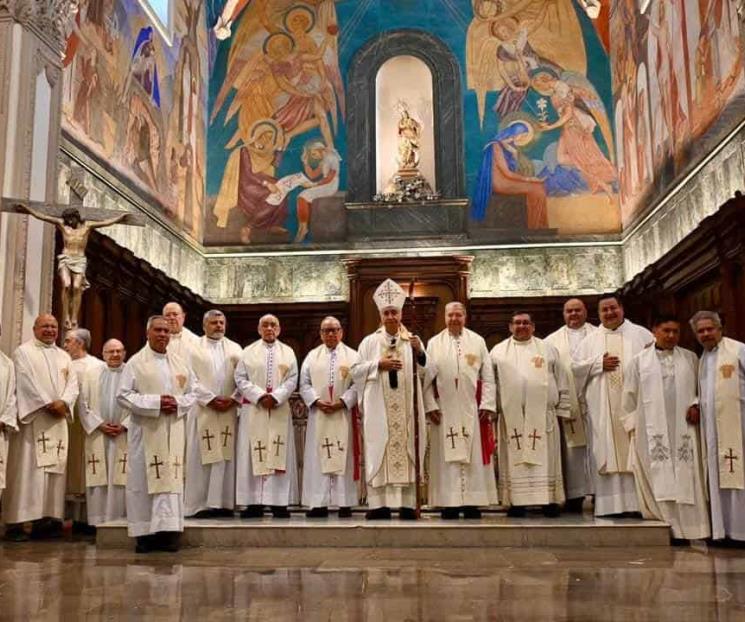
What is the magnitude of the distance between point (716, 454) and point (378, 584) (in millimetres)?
3277

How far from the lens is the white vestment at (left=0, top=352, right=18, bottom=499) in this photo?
23.6ft

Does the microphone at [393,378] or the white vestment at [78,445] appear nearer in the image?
the microphone at [393,378]

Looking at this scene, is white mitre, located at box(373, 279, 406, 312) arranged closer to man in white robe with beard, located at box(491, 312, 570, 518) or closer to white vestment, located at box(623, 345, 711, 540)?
man in white robe with beard, located at box(491, 312, 570, 518)

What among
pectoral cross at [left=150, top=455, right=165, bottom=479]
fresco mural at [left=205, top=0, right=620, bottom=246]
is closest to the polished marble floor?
pectoral cross at [left=150, top=455, right=165, bottom=479]

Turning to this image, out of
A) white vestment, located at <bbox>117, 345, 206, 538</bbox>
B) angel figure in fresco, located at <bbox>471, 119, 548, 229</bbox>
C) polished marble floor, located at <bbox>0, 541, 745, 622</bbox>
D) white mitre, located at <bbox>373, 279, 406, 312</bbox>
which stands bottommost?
polished marble floor, located at <bbox>0, 541, 745, 622</bbox>

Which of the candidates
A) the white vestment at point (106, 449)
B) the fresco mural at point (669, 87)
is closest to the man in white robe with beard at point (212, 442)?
the white vestment at point (106, 449)

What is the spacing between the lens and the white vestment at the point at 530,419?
300 inches

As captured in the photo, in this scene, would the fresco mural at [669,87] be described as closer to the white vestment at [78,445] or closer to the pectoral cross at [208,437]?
the pectoral cross at [208,437]

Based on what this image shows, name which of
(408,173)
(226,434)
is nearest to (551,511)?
(226,434)

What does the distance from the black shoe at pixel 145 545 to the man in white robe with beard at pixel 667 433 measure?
3.87 meters

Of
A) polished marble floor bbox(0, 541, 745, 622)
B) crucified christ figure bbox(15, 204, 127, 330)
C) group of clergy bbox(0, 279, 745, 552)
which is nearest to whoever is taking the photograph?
polished marble floor bbox(0, 541, 745, 622)

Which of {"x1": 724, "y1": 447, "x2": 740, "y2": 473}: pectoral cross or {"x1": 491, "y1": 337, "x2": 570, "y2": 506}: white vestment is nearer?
{"x1": 724, "y1": 447, "x2": 740, "y2": 473}: pectoral cross

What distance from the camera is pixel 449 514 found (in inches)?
293

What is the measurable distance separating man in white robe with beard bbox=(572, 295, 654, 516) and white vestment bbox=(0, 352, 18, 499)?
4943 millimetres
